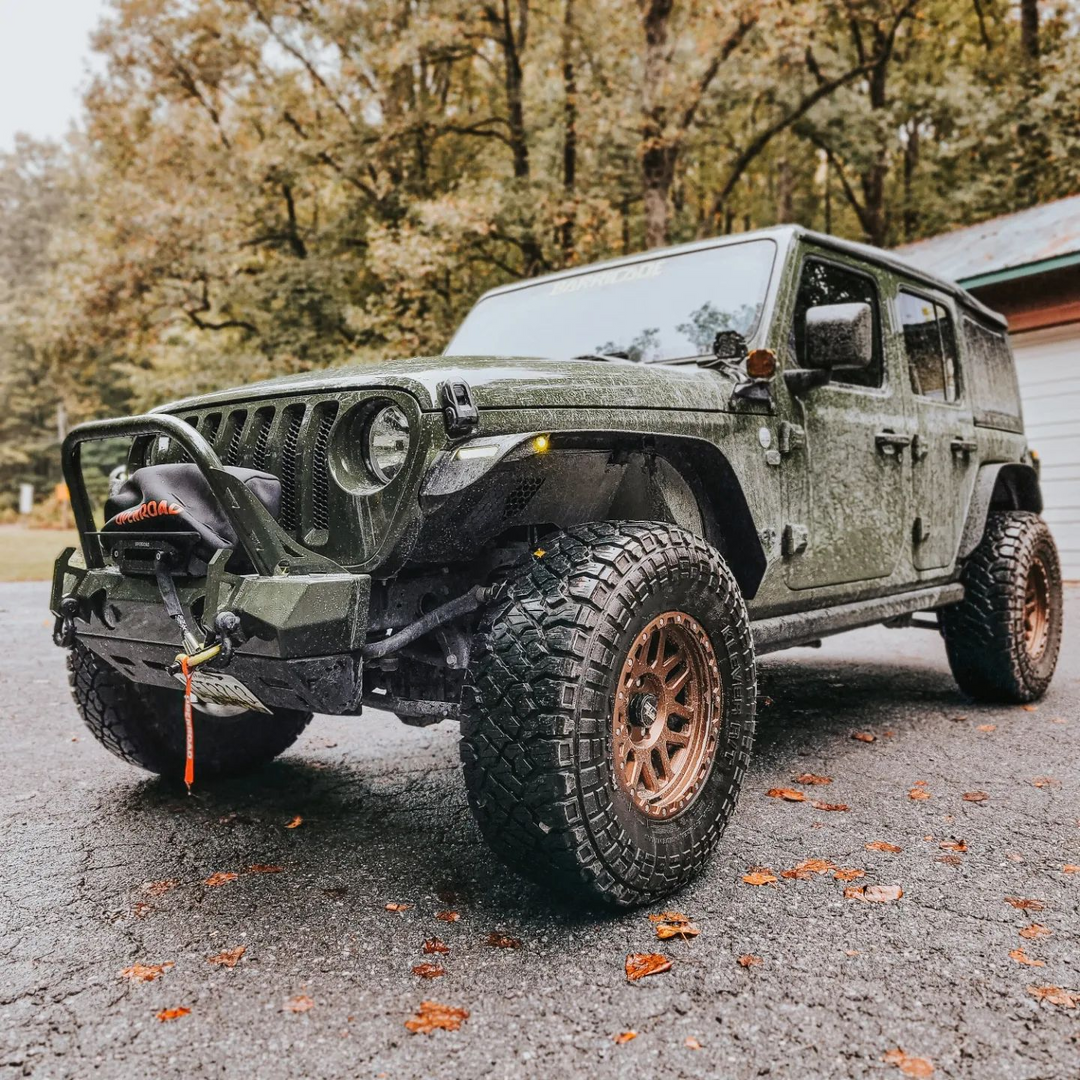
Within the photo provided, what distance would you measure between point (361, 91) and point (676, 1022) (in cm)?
1941

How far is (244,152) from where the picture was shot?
1753cm

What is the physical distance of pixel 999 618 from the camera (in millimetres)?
4605

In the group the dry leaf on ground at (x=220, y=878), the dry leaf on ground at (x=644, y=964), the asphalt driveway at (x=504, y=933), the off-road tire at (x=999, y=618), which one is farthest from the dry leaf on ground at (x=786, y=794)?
the dry leaf on ground at (x=220, y=878)

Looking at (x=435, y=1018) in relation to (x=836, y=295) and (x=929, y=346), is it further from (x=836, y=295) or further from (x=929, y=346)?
(x=929, y=346)

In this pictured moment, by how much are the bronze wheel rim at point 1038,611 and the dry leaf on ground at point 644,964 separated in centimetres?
366

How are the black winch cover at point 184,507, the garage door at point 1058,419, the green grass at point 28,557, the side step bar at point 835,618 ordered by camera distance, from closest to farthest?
the black winch cover at point 184,507 → the side step bar at point 835,618 → the garage door at point 1058,419 → the green grass at point 28,557

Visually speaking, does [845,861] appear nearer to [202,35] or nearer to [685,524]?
[685,524]

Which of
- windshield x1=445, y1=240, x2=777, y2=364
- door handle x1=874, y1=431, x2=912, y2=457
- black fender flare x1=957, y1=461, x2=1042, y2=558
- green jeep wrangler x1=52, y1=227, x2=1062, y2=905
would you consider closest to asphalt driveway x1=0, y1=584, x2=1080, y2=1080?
green jeep wrangler x1=52, y1=227, x2=1062, y2=905

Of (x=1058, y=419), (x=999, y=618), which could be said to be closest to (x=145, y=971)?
(x=999, y=618)

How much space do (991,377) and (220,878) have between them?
183 inches

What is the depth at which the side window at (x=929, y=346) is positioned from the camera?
4.31 meters


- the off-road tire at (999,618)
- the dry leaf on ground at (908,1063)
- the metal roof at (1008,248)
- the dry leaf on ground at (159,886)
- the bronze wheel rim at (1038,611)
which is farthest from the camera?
the metal roof at (1008,248)

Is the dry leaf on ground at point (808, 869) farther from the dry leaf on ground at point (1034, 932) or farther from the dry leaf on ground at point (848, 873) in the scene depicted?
the dry leaf on ground at point (1034, 932)

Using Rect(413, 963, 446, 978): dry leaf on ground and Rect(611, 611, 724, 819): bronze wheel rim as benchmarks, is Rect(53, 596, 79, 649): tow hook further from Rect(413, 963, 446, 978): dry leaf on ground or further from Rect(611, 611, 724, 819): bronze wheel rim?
Rect(611, 611, 724, 819): bronze wheel rim
